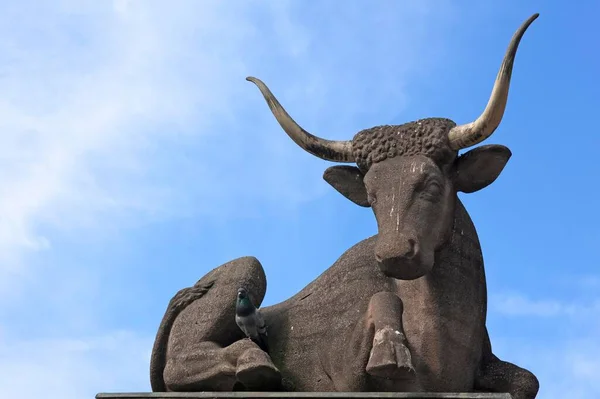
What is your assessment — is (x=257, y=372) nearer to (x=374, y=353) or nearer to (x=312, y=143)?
(x=374, y=353)

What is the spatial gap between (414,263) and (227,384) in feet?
5.34

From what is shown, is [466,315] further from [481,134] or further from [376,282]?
[481,134]

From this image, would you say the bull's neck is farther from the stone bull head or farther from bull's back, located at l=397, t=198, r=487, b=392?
the stone bull head

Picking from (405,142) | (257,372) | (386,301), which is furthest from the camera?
(405,142)

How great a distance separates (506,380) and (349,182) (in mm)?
1866

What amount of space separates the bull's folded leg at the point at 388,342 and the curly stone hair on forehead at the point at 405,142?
1007mm

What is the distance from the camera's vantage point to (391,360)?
684 centimetres

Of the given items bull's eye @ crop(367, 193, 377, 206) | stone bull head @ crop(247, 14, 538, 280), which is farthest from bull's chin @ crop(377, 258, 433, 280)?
bull's eye @ crop(367, 193, 377, 206)

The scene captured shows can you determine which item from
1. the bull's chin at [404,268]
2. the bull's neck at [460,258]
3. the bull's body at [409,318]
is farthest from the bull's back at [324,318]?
the bull's chin at [404,268]

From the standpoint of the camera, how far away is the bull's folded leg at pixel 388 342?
270 inches

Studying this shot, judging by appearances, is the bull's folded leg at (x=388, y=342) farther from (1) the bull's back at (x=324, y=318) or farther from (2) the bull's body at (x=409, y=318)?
(1) the bull's back at (x=324, y=318)

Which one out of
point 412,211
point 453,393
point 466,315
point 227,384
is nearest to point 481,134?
point 412,211

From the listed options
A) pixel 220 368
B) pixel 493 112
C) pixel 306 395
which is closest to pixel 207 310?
pixel 220 368

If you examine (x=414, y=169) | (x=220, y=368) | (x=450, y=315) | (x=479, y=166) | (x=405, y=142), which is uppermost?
(x=405, y=142)
